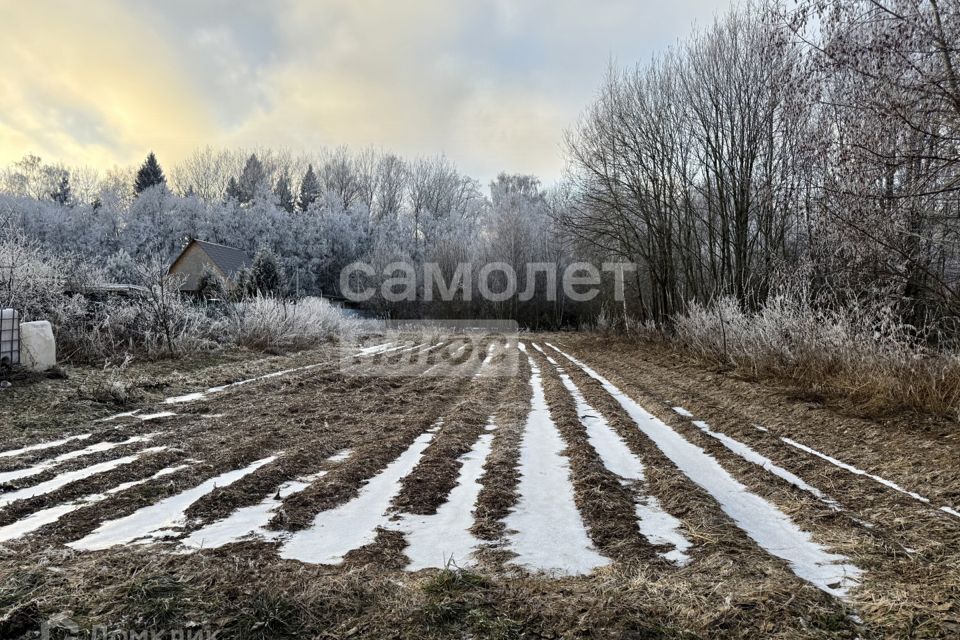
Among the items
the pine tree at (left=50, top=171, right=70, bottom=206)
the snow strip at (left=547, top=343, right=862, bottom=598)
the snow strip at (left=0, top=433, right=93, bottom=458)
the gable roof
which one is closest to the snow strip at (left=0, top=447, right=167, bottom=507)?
the snow strip at (left=0, top=433, right=93, bottom=458)

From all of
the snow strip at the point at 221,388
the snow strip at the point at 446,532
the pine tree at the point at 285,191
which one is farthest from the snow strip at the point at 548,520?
the pine tree at the point at 285,191

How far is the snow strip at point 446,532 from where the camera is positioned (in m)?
2.47

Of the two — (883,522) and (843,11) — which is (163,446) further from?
(843,11)

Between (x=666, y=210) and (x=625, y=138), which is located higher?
(x=625, y=138)

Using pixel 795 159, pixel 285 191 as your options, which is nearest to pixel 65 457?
pixel 795 159

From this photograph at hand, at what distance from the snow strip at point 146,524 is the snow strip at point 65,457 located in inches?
53.4

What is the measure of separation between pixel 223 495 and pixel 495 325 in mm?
26969

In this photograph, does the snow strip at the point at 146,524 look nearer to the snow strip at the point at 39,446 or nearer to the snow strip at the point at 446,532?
the snow strip at the point at 446,532

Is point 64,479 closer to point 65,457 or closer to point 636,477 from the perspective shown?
point 65,457

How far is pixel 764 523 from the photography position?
293 centimetres

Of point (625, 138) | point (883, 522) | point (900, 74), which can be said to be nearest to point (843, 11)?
point (900, 74)

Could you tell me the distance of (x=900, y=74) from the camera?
5301 millimetres

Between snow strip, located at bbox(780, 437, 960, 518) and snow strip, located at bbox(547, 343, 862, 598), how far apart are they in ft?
2.97

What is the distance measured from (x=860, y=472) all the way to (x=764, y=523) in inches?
61.1
